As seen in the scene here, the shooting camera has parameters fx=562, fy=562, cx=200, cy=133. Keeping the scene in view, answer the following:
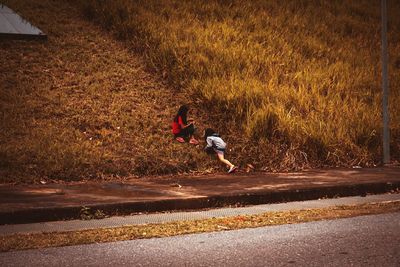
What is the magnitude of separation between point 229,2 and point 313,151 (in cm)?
1332

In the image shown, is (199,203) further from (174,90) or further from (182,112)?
(174,90)

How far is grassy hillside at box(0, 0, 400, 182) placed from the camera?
41.1 feet

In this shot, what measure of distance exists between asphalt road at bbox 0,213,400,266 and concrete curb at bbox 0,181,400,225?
5.89 feet

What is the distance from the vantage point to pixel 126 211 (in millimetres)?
8117

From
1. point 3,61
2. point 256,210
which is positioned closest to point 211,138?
point 256,210

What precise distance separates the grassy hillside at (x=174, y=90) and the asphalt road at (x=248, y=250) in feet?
17.5

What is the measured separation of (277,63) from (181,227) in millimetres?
12792

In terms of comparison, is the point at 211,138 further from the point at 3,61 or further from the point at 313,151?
the point at 3,61

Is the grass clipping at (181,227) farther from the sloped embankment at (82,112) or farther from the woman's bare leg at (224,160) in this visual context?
the sloped embankment at (82,112)

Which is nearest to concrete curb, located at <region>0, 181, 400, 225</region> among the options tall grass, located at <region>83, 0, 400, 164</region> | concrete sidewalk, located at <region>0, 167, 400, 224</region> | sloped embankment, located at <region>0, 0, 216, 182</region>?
concrete sidewalk, located at <region>0, 167, 400, 224</region>

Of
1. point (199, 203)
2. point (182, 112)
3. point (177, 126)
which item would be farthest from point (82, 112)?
point (199, 203)

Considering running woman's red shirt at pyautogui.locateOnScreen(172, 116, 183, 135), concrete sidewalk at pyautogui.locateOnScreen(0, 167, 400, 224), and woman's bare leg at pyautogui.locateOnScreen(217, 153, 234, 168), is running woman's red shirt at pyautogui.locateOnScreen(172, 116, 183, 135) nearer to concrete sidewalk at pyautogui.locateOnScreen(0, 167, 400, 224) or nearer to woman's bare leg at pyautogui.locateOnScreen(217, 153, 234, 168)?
woman's bare leg at pyautogui.locateOnScreen(217, 153, 234, 168)

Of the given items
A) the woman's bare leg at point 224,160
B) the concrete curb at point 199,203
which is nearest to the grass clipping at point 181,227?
the concrete curb at point 199,203

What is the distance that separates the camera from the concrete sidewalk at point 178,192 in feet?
25.5
